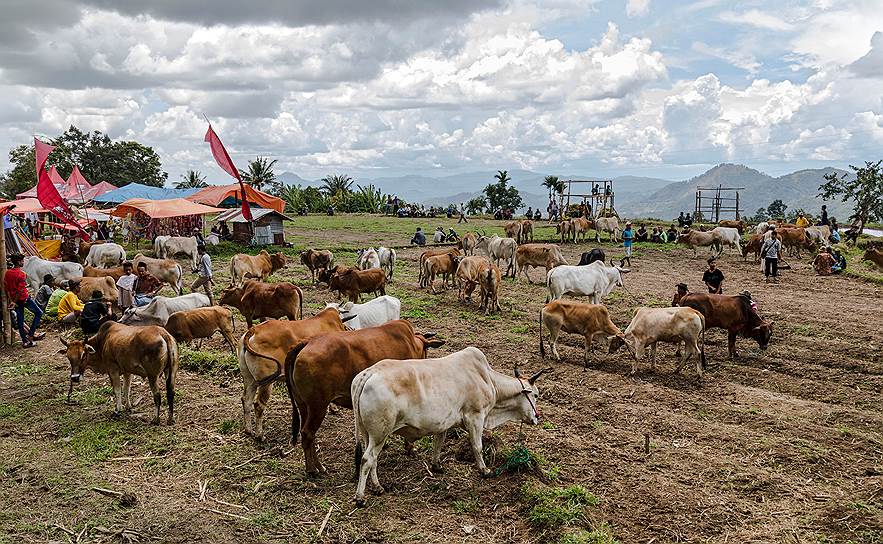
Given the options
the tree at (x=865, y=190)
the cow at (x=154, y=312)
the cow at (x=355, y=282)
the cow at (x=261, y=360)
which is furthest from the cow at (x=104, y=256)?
the tree at (x=865, y=190)

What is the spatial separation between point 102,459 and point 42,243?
1932cm

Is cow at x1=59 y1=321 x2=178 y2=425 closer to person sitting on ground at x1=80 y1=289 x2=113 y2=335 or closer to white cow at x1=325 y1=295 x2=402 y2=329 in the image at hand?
person sitting on ground at x1=80 y1=289 x2=113 y2=335

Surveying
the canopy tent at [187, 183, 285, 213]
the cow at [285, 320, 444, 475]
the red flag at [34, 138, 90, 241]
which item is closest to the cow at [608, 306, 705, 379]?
the cow at [285, 320, 444, 475]

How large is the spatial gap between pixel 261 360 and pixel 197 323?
167 inches

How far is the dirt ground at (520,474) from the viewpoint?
6562mm

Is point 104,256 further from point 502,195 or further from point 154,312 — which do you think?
point 502,195

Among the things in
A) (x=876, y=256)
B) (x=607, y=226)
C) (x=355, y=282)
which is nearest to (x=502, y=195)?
(x=607, y=226)

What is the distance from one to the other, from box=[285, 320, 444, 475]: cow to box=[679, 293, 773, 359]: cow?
7379 millimetres

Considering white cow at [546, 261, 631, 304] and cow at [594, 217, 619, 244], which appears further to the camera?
cow at [594, 217, 619, 244]

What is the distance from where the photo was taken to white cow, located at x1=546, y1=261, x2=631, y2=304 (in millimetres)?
16609

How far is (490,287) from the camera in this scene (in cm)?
1673

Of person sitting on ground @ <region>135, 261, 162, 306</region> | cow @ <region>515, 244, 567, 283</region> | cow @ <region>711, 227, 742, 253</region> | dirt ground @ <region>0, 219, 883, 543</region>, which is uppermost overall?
cow @ <region>711, 227, 742, 253</region>

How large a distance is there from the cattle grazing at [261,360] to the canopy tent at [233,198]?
82.6ft

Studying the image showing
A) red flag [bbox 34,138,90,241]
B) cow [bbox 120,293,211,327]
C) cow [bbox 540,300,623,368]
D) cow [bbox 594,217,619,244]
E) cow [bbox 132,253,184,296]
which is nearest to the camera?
cow [bbox 540,300,623,368]
